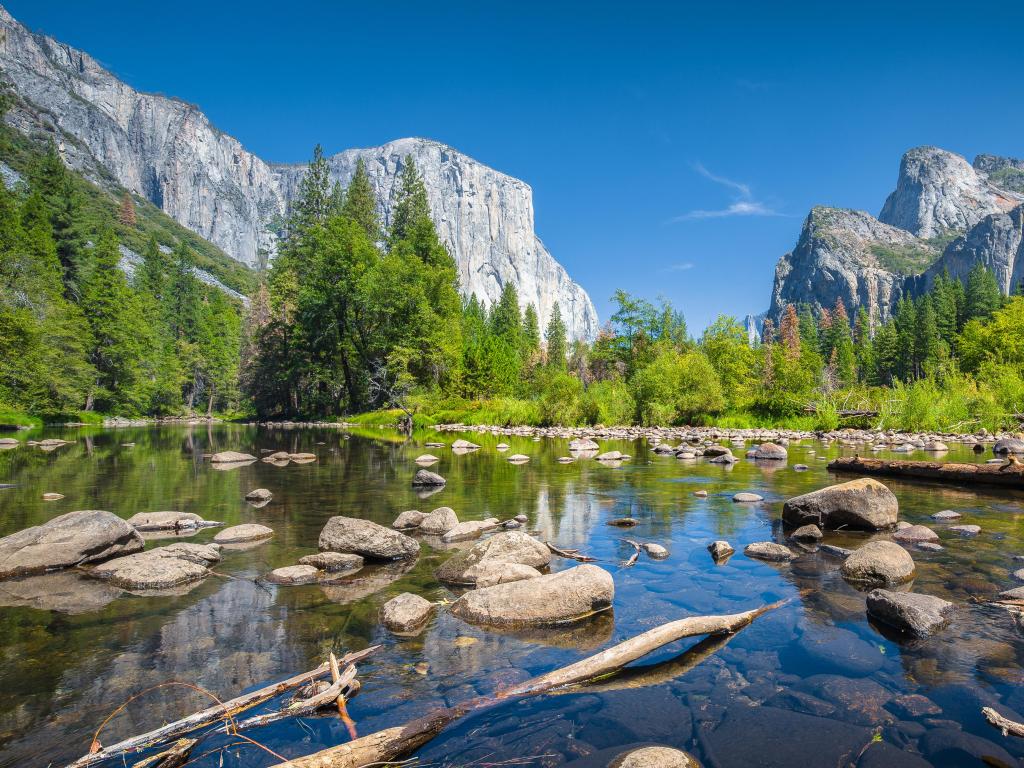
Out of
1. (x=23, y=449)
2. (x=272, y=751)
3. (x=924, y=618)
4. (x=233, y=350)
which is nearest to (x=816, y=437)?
(x=924, y=618)

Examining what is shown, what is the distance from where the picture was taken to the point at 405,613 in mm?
5465

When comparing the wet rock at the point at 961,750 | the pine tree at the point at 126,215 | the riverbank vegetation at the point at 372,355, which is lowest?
the wet rock at the point at 961,750

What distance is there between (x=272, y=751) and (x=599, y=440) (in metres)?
28.1

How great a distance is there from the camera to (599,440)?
100.0ft

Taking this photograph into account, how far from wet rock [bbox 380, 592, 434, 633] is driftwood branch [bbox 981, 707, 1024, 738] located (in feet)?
15.2

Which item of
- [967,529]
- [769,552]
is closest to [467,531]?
[769,552]

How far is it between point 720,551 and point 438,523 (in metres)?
4.82

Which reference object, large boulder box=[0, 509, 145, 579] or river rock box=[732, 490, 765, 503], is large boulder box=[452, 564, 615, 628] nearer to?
large boulder box=[0, 509, 145, 579]

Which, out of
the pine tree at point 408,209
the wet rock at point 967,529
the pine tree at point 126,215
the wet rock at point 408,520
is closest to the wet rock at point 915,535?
the wet rock at point 967,529

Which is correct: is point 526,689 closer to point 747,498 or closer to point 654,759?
point 654,759

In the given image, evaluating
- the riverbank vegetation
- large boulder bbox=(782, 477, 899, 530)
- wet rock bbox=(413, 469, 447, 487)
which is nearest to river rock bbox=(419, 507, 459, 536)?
wet rock bbox=(413, 469, 447, 487)

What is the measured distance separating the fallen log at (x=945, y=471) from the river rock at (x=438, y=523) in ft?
43.7

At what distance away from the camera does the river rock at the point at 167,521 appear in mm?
9430

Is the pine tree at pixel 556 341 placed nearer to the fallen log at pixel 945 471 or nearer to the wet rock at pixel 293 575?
the fallen log at pixel 945 471
